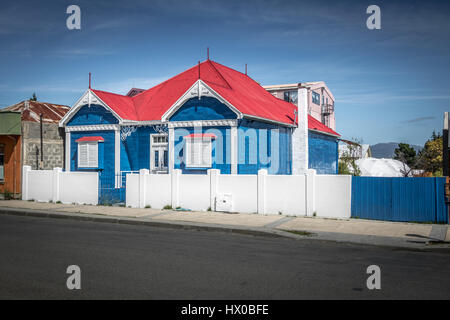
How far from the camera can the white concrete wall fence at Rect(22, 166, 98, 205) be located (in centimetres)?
1828

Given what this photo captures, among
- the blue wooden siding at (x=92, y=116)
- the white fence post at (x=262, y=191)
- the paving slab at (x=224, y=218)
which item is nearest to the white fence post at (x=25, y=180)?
the blue wooden siding at (x=92, y=116)

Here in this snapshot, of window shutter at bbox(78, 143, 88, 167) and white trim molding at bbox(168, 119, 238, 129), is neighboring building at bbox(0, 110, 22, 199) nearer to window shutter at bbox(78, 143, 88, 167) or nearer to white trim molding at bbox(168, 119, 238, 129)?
window shutter at bbox(78, 143, 88, 167)

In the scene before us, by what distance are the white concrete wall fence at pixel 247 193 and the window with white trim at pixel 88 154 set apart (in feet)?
17.5

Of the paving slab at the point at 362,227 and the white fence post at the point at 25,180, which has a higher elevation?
the white fence post at the point at 25,180

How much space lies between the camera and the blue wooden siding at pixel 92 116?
856 inches

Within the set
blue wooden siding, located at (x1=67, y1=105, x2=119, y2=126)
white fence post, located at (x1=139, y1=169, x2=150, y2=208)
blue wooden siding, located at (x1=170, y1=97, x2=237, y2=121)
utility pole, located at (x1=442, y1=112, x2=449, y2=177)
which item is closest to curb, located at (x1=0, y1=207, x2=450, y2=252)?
white fence post, located at (x1=139, y1=169, x2=150, y2=208)

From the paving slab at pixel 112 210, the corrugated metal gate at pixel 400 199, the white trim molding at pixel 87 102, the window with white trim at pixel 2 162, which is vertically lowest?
the paving slab at pixel 112 210

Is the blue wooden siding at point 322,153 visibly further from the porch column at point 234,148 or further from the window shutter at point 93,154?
the window shutter at point 93,154

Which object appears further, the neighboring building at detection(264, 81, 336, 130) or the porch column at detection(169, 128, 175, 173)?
the neighboring building at detection(264, 81, 336, 130)

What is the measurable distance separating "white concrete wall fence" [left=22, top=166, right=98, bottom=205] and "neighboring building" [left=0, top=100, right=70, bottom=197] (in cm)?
288

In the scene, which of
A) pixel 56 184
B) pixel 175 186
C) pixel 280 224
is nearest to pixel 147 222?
pixel 175 186

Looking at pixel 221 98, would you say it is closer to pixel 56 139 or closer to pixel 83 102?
pixel 83 102

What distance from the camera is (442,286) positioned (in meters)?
6.45

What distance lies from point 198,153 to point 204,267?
1204 centimetres
